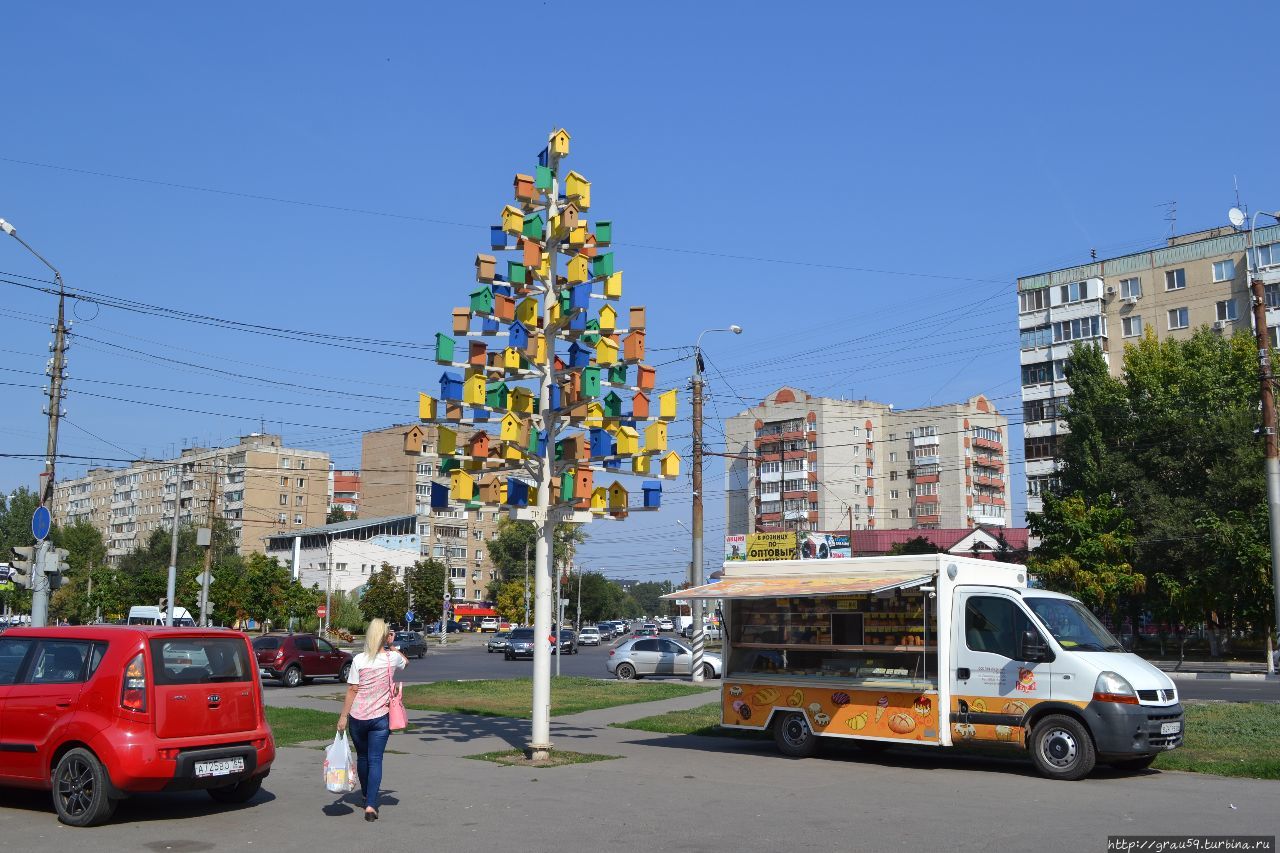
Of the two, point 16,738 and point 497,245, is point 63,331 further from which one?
point 16,738

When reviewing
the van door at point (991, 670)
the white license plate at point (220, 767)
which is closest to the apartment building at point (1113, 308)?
the van door at point (991, 670)

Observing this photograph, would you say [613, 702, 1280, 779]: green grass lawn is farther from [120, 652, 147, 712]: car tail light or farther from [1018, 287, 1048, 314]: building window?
[1018, 287, 1048, 314]: building window

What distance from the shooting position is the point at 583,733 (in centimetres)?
1758

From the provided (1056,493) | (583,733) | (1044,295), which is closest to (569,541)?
(1044,295)

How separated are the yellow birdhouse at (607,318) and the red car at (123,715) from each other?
6.81 m

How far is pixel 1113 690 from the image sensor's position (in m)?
12.5

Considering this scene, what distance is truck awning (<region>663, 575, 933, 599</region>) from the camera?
1386 cm

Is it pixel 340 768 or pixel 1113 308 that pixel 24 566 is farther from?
pixel 1113 308

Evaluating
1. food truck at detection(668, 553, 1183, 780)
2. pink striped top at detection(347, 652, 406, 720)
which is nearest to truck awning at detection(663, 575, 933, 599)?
food truck at detection(668, 553, 1183, 780)

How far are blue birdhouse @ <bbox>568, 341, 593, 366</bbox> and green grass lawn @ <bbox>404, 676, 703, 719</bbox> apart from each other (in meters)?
8.23

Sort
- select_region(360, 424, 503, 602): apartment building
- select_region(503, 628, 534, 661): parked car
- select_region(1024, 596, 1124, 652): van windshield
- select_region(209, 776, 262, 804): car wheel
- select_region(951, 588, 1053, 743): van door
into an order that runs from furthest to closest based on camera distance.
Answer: select_region(360, 424, 503, 602): apartment building < select_region(503, 628, 534, 661): parked car < select_region(1024, 596, 1124, 652): van windshield < select_region(951, 588, 1053, 743): van door < select_region(209, 776, 262, 804): car wheel

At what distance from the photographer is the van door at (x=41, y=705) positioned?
9.71 metres

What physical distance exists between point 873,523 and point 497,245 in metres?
101

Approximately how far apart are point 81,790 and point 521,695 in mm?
16365
